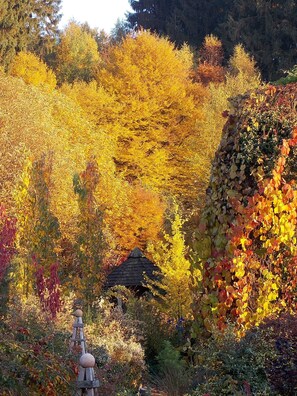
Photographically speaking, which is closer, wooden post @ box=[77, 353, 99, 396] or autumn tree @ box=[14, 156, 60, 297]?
wooden post @ box=[77, 353, 99, 396]

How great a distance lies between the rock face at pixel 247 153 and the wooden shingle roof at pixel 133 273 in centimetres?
847

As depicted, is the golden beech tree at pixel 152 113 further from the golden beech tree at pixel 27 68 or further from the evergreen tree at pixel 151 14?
the evergreen tree at pixel 151 14

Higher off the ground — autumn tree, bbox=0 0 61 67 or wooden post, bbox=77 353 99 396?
autumn tree, bbox=0 0 61 67

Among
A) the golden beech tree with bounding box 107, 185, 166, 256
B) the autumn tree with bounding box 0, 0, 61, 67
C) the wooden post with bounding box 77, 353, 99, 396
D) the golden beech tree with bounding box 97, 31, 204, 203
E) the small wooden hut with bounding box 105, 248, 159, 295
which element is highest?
the autumn tree with bounding box 0, 0, 61, 67

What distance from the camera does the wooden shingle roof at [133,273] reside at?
52.7 ft

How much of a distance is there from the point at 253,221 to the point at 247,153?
0.73 m

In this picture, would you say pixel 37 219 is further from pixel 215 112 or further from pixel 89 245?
pixel 215 112

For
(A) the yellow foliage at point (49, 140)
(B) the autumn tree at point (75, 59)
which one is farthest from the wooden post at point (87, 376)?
(B) the autumn tree at point (75, 59)

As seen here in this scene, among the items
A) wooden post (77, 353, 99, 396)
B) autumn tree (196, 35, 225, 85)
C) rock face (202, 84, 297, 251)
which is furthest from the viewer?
autumn tree (196, 35, 225, 85)

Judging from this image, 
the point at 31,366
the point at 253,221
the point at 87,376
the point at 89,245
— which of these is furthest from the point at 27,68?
the point at 87,376

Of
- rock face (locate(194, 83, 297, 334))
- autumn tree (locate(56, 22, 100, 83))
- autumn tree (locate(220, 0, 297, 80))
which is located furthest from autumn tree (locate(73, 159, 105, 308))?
autumn tree (locate(56, 22, 100, 83))

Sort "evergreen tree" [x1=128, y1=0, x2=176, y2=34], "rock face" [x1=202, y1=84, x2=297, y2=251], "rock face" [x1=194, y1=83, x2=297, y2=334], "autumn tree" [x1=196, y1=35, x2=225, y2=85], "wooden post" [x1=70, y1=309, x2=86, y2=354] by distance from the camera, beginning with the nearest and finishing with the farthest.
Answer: "rock face" [x1=194, y1=83, x2=297, y2=334]
"rock face" [x1=202, y1=84, x2=297, y2=251]
"wooden post" [x1=70, y1=309, x2=86, y2=354]
"autumn tree" [x1=196, y1=35, x2=225, y2=85]
"evergreen tree" [x1=128, y1=0, x2=176, y2=34]

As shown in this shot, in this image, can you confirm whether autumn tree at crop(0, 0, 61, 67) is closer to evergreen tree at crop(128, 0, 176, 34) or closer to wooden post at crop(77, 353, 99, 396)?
evergreen tree at crop(128, 0, 176, 34)

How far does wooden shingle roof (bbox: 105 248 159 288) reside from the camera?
1606 centimetres
